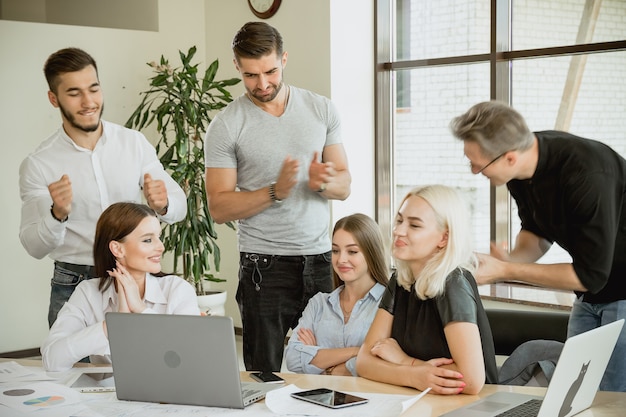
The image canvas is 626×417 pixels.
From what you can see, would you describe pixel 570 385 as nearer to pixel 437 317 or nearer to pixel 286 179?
pixel 437 317

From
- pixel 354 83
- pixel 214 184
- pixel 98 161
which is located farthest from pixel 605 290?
pixel 354 83

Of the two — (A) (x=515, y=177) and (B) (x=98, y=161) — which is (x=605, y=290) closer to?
(A) (x=515, y=177)

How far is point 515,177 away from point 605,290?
17.4 inches

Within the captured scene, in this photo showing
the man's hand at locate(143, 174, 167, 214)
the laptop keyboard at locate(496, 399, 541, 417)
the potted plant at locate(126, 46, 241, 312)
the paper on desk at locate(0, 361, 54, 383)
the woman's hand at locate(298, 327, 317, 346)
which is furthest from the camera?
the potted plant at locate(126, 46, 241, 312)

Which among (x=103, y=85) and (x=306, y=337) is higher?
(x=103, y=85)

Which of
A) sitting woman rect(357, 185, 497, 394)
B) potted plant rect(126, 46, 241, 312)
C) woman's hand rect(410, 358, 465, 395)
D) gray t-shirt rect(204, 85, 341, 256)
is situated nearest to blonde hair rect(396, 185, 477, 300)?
sitting woman rect(357, 185, 497, 394)

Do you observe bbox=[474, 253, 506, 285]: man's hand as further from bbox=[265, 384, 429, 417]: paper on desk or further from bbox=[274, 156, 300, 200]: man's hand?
bbox=[274, 156, 300, 200]: man's hand

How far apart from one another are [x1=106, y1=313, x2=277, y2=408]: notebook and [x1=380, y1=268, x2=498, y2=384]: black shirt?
50 cm

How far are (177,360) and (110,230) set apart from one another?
0.86m

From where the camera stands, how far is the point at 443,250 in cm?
256

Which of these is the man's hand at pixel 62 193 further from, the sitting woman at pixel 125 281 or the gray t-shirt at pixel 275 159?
the gray t-shirt at pixel 275 159

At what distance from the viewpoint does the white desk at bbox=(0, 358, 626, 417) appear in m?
2.11

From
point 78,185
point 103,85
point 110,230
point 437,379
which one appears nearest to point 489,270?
point 437,379

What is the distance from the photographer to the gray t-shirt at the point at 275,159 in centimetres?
316
